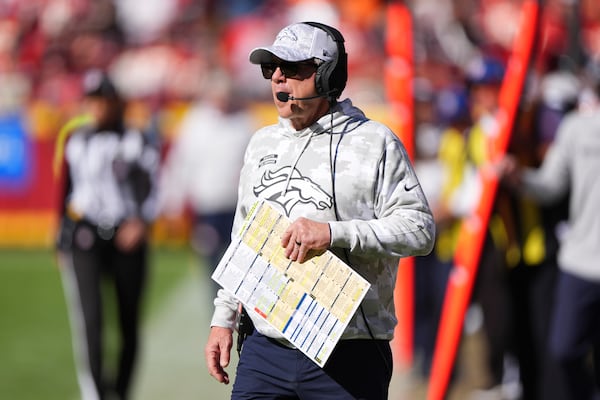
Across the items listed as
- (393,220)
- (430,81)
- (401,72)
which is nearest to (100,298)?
(401,72)

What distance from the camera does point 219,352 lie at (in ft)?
12.8

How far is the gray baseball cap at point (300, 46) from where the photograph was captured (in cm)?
373

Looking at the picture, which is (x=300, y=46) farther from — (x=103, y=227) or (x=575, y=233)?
(x=103, y=227)

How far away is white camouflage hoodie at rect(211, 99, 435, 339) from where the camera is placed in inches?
143

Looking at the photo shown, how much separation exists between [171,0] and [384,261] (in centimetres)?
1370

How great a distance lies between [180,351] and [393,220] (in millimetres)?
6022

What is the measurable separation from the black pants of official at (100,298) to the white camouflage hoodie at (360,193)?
3.45 m

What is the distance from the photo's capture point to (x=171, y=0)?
1697cm

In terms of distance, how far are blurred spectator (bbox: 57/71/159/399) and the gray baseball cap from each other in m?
3.53

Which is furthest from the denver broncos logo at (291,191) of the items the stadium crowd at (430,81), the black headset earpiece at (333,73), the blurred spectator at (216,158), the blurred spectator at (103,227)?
the blurred spectator at (216,158)

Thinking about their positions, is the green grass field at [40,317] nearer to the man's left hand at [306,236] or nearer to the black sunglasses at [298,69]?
the black sunglasses at [298,69]

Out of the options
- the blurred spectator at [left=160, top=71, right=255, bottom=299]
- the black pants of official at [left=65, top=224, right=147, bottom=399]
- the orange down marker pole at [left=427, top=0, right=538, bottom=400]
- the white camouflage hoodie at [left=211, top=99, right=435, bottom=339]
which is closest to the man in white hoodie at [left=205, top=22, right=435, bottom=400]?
the white camouflage hoodie at [left=211, top=99, right=435, bottom=339]

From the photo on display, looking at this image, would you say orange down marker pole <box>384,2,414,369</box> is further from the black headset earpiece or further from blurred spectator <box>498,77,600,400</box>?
the black headset earpiece

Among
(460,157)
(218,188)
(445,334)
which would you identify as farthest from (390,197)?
(218,188)
